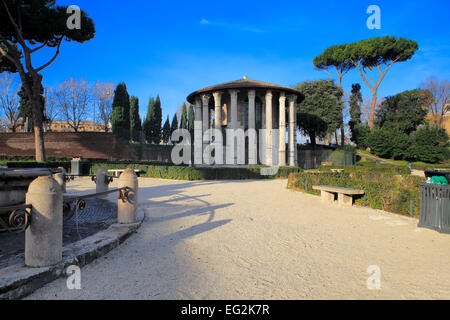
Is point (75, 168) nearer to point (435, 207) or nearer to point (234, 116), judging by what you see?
point (234, 116)

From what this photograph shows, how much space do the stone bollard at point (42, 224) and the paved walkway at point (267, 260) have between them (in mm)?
365

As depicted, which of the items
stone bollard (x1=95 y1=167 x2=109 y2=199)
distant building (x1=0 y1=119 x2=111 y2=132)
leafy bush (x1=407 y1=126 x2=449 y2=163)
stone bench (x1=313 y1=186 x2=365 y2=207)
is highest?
distant building (x1=0 y1=119 x2=111 y2=132)

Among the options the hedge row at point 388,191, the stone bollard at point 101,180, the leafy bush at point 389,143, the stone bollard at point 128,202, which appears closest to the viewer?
the stone bollard at point 128,202

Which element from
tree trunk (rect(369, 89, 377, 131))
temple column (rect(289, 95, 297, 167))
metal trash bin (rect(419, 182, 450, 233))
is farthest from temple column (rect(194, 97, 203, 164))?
tree trunk (rect(369, 89, 377, 131))

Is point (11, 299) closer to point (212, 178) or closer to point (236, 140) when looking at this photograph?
point (212, 178)

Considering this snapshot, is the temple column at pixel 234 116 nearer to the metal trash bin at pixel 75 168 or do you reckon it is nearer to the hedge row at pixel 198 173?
the hedge row at pixel 198 173

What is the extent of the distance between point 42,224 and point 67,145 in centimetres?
3265

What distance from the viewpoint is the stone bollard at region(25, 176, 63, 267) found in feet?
9.20

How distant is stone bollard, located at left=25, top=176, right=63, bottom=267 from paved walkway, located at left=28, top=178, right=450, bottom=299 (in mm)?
365

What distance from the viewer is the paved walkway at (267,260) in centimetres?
273

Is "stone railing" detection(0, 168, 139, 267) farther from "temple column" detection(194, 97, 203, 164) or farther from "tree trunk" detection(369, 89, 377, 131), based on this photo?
"tree trunk" detection(369, 89, 377, 131)

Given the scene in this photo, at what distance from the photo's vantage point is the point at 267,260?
3.68 meters

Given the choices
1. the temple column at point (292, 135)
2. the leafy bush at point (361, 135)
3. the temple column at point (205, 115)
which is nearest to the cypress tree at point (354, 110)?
the leafy bush at point (361, 135)

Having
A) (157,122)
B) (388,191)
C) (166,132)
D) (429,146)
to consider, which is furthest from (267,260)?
(166,132)
